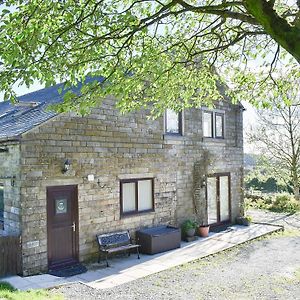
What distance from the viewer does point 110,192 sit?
11.8 meters

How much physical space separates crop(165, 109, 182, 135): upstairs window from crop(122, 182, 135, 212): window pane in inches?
110

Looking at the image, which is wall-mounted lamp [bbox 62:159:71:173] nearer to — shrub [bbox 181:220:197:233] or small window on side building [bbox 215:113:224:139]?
shrub [bbox 181:220:197:233]

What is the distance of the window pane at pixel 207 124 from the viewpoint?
51.6ft

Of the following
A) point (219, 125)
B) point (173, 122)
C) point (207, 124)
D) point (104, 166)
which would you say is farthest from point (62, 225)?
point (219, 125)

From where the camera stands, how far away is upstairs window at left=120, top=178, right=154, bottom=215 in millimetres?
12276

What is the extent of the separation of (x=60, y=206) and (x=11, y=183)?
1.51m

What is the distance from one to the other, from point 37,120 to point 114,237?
420 cm

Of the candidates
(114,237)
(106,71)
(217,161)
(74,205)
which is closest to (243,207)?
(217,161)

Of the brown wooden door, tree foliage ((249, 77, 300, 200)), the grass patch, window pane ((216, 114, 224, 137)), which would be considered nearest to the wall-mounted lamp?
the brown wooden door

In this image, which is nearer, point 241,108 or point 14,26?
point 14,26

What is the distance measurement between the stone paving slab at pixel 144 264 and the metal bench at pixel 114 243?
0.39 meters

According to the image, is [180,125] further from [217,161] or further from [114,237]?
[114,237]

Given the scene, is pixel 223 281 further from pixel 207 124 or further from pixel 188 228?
pixel 207 124

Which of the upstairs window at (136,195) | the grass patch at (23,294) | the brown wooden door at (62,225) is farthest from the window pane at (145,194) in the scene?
the grass patch at (23,294)
